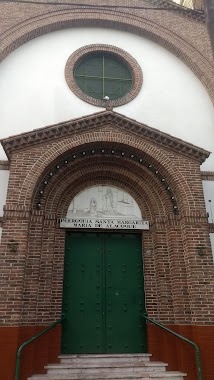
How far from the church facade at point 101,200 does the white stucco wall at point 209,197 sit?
29 millimetres

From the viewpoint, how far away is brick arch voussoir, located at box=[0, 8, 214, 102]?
408 inches

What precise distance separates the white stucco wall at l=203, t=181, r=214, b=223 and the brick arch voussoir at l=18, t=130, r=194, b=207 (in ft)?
3.47

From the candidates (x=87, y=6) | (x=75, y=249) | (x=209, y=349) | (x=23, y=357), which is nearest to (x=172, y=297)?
(x=209, y=349)

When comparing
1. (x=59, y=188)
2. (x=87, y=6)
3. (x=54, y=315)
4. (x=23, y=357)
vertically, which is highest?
(x=87, y=6)

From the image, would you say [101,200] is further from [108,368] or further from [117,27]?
[117,27]

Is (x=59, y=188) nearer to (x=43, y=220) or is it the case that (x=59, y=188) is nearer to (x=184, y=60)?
(x=43, y=220)

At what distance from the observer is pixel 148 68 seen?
10.6 meters

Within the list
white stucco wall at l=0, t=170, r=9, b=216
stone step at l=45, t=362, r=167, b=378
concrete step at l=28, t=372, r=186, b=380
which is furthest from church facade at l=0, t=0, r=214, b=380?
stone step at l=45, t=362, r=167, b=378

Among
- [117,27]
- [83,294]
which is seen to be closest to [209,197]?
[83,294]

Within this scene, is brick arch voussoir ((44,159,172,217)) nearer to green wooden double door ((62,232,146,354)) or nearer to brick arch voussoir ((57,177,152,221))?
brick arch voussoir ((57,177,152,221))

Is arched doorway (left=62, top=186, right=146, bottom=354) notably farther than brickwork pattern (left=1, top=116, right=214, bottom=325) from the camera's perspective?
Yes

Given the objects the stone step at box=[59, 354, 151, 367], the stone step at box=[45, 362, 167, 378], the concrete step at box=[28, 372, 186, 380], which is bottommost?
the concrete step at box=[28, 372, 186, 380]

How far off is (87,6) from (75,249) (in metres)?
8.15

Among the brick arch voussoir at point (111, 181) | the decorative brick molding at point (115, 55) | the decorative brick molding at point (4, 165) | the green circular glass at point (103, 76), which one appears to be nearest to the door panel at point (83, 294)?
the brick arch voussoir at point (111, 181)
